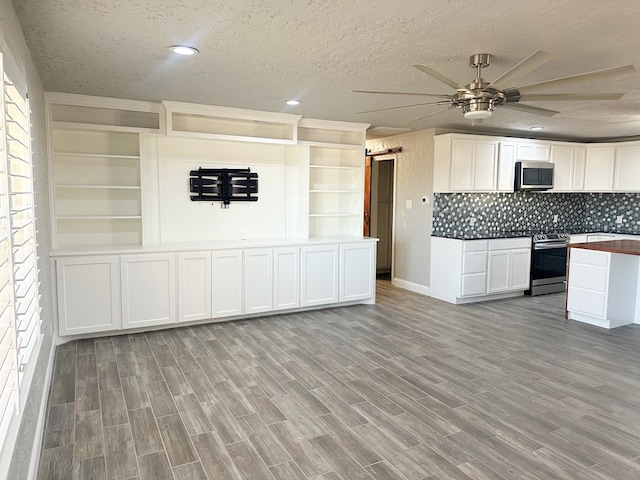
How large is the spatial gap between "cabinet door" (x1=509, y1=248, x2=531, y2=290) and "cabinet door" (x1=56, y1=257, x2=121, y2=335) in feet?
16.6

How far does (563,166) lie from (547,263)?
1600 mm

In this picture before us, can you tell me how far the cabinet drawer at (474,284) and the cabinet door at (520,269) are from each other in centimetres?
52

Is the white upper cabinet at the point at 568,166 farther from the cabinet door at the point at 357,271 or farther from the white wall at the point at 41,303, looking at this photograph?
the white wall at the point at 41,303

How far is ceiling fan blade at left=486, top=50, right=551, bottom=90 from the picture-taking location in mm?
2361

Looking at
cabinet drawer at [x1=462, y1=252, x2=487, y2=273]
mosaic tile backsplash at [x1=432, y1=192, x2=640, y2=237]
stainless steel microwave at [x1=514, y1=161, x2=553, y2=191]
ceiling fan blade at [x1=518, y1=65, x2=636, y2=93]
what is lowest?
cabinet drawer at [x1=462, y1=252, x2=487, y2=273]

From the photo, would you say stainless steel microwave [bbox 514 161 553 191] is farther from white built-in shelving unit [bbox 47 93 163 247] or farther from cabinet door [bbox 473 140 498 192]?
white built-in shelving unit [bbox 47 93 163 247]

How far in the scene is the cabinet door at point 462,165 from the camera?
19.4 ft

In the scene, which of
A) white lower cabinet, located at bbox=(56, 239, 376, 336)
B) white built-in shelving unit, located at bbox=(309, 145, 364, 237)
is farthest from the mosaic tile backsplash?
white lower cabinet, located at bbox=(56, 239, 376, 336)

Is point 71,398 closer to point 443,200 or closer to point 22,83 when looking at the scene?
point 22,83

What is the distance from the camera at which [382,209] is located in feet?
25.9

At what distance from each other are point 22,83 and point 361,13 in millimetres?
1883

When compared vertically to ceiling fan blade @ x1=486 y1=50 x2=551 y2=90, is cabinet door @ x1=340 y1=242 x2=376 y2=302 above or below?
below

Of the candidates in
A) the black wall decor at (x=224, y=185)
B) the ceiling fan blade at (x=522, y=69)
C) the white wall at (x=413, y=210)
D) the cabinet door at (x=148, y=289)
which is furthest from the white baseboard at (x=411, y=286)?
the ceiling fan blade at (x=522, y=69)

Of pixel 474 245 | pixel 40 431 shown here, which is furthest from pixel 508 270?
pixel 40 431
